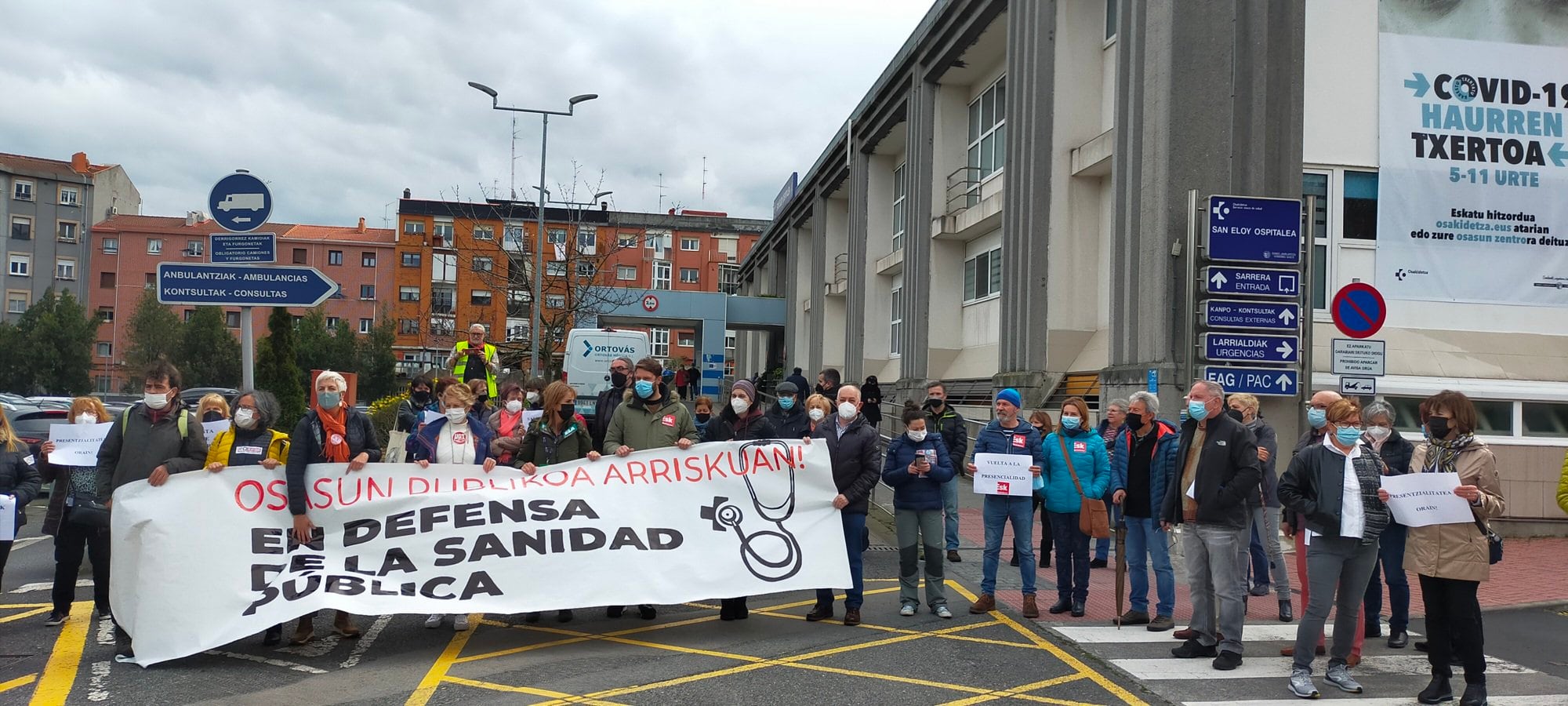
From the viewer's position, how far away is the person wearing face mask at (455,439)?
858 centimetres

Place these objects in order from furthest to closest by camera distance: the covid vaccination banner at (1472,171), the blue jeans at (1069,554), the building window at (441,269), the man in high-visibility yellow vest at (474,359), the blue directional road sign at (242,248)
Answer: the building window at (441,269)
the covid vaccination banner at (1472,171)
the man in high-visibility yellow vest at (474,359)
the blue directional road sign at (242,248)
the blue jeans at (1069,554)

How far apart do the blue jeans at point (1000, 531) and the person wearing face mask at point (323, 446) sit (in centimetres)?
474

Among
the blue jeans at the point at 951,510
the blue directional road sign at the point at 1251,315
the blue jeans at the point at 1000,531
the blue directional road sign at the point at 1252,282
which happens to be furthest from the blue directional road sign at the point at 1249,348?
the blue jeans at the point at 1000,531

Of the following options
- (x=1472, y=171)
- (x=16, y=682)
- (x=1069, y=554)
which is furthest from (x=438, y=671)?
(x=1472, y=171)

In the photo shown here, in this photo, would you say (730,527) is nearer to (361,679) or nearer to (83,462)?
(361,679)

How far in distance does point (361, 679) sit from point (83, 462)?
3098mm

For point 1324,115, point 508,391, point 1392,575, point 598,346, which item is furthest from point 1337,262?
point 598,346

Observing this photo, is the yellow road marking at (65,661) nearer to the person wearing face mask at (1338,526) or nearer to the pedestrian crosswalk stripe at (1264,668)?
the pedestrian crosswalk stripe at (1264,668)

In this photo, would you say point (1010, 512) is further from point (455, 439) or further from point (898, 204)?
point (898, 204)

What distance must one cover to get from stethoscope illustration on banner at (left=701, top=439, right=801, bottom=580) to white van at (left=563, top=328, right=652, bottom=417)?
574 inches

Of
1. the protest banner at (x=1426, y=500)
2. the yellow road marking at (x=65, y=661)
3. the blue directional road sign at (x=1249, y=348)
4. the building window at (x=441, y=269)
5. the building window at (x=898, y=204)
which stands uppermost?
the building window at (x=441, y=269)

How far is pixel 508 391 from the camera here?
1062 cm

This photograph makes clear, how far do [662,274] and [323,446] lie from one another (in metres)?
89.6

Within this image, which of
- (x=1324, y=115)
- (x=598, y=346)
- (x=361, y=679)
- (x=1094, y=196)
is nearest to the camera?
(x=361, y=679)
